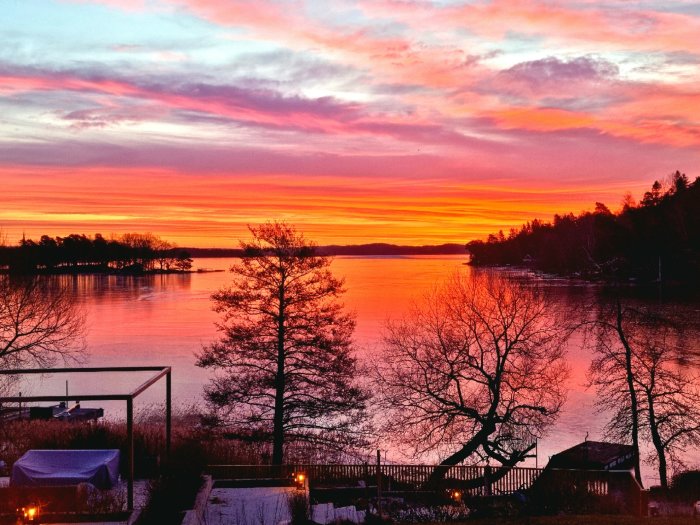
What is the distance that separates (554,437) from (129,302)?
2678 inches

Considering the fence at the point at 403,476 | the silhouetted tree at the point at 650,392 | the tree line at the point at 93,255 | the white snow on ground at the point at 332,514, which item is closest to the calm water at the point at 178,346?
the silhouetted tree at the point at 650,392

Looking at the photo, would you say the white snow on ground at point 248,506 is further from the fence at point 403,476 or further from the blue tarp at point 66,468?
the blue tarp at point 66,468

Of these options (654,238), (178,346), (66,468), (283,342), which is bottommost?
(178,346)

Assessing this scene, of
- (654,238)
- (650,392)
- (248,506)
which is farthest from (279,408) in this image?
(654,238)

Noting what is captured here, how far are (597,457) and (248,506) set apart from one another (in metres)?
12.9

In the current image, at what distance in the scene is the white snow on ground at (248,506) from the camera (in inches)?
457

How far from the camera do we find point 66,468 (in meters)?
12.8

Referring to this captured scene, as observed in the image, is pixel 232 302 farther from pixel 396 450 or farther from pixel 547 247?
pixel 547 247

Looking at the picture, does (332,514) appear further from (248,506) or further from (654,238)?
(654,238)

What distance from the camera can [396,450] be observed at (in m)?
26.7

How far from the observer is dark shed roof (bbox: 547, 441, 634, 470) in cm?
2093

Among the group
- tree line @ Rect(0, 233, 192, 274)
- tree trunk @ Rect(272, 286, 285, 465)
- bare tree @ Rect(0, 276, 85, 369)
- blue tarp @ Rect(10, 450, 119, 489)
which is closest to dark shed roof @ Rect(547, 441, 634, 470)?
tree trunk @ Rect(272, 286, 285, 465)

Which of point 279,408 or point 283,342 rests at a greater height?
point 283,342

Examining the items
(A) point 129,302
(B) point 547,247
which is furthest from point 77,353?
(B) point 547,247
